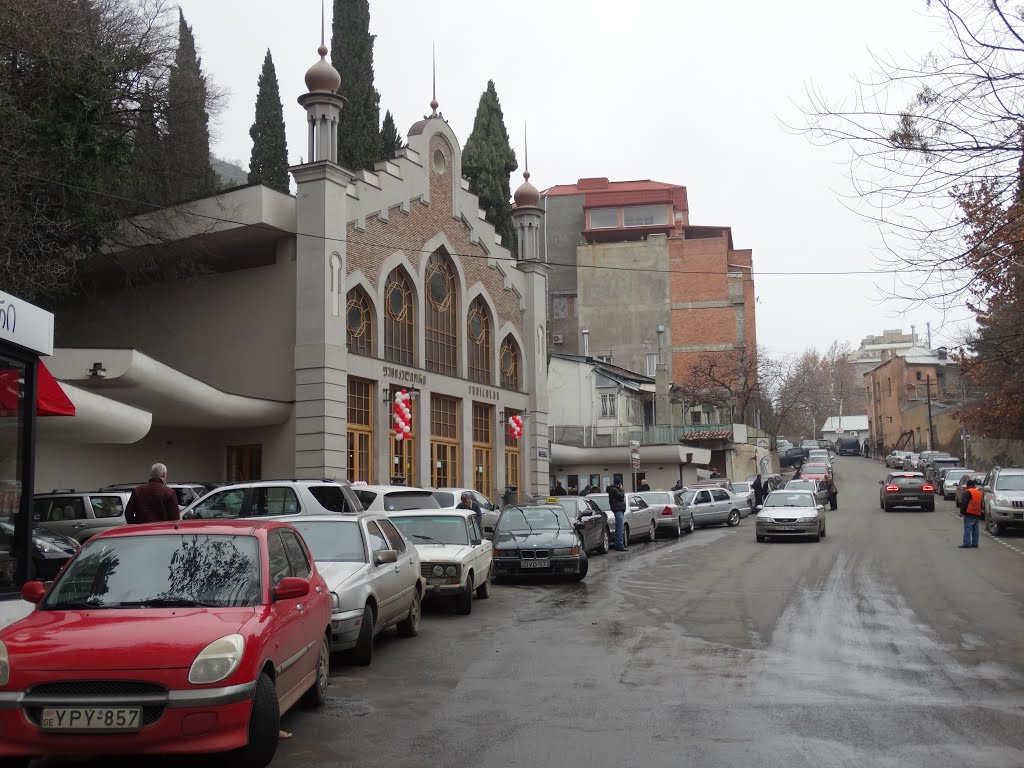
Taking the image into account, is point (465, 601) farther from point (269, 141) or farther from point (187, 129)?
point (269, 141)

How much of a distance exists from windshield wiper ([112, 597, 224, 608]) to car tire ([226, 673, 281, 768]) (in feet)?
2.49

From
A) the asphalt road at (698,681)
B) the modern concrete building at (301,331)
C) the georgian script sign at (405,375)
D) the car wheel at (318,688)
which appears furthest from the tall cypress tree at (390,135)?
the car wheel at (318,688)

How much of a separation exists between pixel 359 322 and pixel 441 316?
5.12m

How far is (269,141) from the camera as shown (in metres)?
46.1

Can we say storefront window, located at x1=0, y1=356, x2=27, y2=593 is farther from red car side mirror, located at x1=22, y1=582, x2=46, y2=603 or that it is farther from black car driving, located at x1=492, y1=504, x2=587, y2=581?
black car driving, located at x1=492, y1=504, x2=587, y2=581

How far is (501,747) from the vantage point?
690cm

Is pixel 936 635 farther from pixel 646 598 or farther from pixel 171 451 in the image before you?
pixel 171 451

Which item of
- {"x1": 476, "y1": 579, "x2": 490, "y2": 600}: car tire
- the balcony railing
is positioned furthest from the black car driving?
the balcony railing

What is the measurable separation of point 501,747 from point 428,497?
11696 millimetres

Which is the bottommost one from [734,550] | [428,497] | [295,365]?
[734,550]

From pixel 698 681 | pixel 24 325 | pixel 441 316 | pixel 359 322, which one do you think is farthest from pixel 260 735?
pixel 441 316

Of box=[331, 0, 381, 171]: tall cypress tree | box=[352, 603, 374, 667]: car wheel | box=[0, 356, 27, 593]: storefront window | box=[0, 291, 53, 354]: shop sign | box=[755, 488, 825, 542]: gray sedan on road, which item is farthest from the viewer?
box=[331, 0, 381, 171]: tall cypress tree

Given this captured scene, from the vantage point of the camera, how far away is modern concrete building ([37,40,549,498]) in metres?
26.6

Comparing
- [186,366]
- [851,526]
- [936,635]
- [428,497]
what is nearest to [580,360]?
[851,526]
